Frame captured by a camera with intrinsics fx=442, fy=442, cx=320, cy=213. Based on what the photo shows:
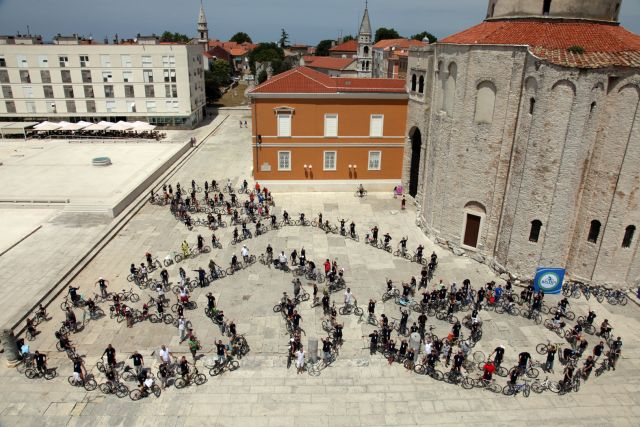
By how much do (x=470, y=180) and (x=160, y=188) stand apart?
27.6 meters

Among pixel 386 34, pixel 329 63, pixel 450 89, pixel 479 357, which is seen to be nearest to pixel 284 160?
pixel 450 89

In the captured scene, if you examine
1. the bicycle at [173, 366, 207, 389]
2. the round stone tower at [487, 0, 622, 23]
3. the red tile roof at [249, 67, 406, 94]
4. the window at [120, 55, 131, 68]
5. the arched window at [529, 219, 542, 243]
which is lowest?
the bicycle at [173, 366, 207, 389]

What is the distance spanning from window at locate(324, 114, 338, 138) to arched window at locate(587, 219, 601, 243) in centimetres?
2094

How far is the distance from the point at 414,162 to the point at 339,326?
22.0 m

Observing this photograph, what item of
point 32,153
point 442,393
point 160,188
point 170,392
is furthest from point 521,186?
point 32,153

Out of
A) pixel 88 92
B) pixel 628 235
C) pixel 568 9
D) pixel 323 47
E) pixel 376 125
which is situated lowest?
pixel 628 235

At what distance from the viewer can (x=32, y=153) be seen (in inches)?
2000

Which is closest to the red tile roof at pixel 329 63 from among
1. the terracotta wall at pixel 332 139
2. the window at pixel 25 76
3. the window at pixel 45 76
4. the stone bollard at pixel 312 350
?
the window at pixel 45 76

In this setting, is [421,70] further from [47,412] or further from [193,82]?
[193,82]

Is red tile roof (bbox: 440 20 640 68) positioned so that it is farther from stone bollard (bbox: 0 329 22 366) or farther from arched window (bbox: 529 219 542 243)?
stone bollard (bbox: 0 329 22 366)

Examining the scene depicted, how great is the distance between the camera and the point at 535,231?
25.1 meters

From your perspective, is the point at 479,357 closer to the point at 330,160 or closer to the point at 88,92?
the point at 330,160

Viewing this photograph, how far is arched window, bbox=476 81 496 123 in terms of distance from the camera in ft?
84.1

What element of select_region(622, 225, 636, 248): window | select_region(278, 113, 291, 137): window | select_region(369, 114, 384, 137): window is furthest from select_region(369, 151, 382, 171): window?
select_region(622, 225, 636, 248): window
